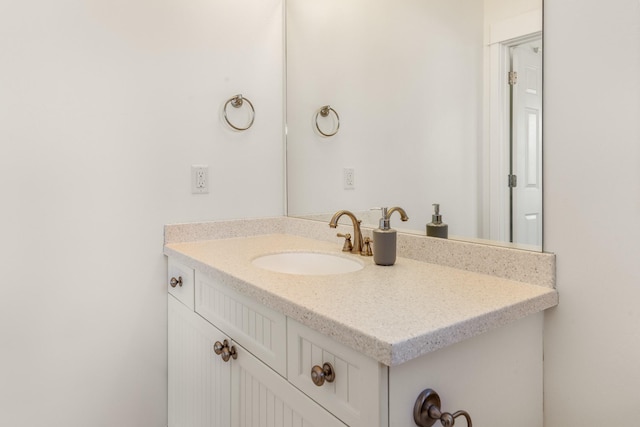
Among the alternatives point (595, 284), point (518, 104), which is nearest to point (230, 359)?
point (595, 284)

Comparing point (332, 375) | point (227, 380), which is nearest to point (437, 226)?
point (332, 375)

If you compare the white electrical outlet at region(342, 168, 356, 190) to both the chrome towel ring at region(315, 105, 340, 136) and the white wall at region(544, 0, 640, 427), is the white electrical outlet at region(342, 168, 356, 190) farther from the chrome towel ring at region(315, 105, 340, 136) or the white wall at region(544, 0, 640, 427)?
the white wall at region(544, 0, 640, 427)

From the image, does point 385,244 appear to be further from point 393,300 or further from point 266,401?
point 266,401

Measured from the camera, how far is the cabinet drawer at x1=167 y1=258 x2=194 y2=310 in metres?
1.33

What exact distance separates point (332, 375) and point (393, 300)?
195mm

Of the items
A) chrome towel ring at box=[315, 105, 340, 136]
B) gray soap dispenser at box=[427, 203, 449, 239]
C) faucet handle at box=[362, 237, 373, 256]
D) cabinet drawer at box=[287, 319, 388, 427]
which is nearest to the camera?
cabinet drawer at box=[287, 319, 388, 427]

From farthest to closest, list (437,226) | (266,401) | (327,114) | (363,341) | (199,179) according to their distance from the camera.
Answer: (327,114) → (199,179) → (437,226) → (266,401) → (363,341)

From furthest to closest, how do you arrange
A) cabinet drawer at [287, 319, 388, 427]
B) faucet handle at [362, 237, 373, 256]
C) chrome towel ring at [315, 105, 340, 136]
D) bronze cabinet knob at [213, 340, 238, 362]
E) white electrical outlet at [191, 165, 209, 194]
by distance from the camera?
chrome towel ring at [315, 105, 340, 136]
white electrical outlet at [191, 165, 209, 194]
faucet handle at [362, 237, 373, 256]
bronze cabinet knob at [213, 340, 238, 362]
cabinet drawer at [287, 319, 388, 427]


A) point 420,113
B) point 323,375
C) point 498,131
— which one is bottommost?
point 323,375

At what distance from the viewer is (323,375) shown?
2.41ft

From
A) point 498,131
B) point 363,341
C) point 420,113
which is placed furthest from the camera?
point 420,113

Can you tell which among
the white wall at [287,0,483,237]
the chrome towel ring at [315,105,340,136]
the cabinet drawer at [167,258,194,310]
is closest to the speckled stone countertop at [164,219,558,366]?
the cabinet drawer at [167,258,194,310]

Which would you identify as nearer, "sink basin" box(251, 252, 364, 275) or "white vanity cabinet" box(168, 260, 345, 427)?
"white vanity cabinet" box(168, 260, 345, 427)

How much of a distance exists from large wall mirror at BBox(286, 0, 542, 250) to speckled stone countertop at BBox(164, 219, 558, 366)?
160 millimetres
